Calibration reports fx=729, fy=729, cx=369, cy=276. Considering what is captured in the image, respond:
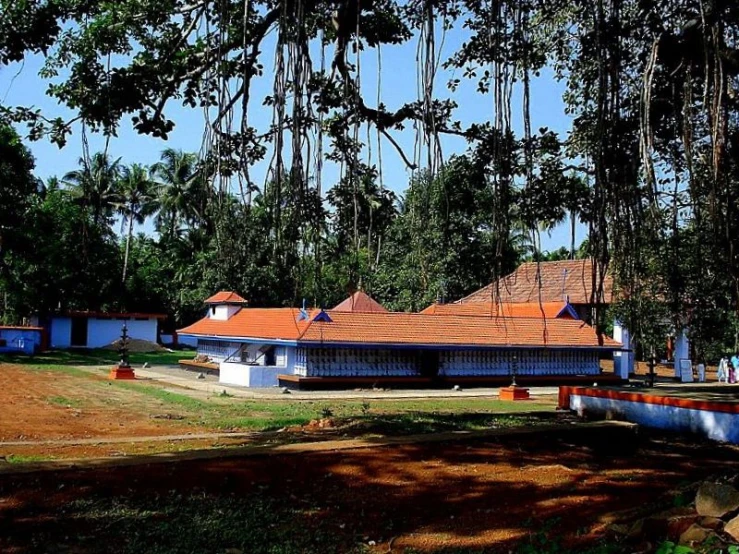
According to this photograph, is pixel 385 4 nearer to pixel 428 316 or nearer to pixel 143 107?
pixel 143 107

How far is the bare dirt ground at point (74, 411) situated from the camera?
34.6 feet

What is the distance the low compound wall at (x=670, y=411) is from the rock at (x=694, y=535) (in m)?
5.46

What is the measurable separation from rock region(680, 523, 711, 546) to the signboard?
22613mm

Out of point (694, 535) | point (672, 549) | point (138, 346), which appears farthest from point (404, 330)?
point (138, 346)

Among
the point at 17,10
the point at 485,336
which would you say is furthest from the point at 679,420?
the point at 485,336

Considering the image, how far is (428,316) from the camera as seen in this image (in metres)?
22.2

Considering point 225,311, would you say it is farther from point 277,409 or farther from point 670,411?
point 670,411

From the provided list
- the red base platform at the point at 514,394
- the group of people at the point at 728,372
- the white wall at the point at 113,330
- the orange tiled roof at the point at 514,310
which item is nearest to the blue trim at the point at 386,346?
the red base platform at the point at 514,394

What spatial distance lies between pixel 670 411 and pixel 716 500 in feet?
19.2

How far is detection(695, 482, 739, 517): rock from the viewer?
3982 mm

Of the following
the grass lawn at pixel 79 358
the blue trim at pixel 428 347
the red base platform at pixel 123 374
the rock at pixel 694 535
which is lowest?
the rock at pixel 694 535

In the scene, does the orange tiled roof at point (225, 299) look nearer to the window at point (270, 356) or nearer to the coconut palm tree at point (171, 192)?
the window at point (270, 356)

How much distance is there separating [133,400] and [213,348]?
10767mm

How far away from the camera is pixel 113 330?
38.3 meters
